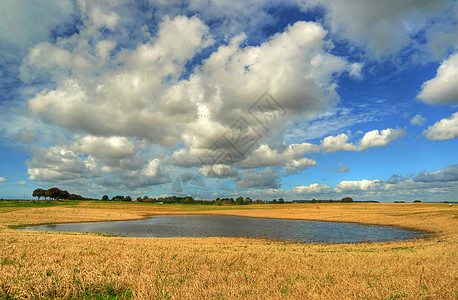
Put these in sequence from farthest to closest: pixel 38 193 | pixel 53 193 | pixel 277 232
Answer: pixel 53 193 < pixel 38 193 < pixel 277 232

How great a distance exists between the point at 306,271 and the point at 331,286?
254 cm

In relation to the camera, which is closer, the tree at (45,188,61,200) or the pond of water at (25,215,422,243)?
the pond of water at (25,215,422,243)

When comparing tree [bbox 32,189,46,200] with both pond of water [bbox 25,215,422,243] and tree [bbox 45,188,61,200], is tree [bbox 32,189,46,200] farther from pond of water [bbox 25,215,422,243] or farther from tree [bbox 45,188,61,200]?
pond of water [bbox 25,215,422,243]

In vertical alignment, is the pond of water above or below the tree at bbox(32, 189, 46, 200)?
below

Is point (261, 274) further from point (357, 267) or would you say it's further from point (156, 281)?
point (357, 267)

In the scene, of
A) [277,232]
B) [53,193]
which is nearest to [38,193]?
[53,193]

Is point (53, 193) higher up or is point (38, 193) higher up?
point (38, 193)

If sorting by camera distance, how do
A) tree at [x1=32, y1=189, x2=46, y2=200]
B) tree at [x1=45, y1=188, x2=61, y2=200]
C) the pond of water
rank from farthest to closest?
tree at [x1=45, y1=188, x2=61, y2=200] → tree at [x1=32, y1=189, x2=46, y2=200] → the pond of water

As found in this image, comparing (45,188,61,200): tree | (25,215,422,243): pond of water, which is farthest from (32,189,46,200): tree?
(25,215,422,243): pond of water

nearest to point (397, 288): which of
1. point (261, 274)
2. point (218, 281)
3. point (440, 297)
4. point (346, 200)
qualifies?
point (440, 297)

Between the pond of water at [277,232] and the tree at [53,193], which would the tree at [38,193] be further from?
the pond of water at [277,232]

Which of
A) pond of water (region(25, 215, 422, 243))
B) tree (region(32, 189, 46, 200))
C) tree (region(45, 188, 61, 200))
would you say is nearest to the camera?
pond of water (region(25, 215, 422, 243))

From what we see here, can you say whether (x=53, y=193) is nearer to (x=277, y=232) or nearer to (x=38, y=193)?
(x=38, y=193)

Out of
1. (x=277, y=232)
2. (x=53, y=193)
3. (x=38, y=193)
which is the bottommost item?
(x=277, y=232)
